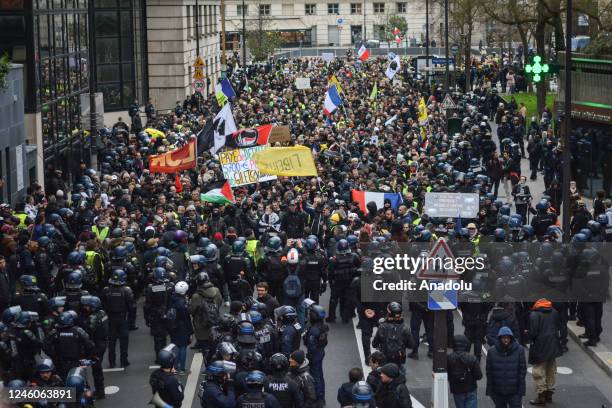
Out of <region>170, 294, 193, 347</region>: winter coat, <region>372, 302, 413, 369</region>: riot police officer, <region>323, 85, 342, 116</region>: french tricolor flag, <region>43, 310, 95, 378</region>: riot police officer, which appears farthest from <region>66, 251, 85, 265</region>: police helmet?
<region>323, 85, 342, 116</region>: french tricolor flag

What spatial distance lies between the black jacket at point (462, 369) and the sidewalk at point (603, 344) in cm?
351

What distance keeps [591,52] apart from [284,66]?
48.3 m

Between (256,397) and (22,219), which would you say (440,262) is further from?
(22,219)

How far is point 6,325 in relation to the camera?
15070mm

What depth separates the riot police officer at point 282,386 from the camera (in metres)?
12.7

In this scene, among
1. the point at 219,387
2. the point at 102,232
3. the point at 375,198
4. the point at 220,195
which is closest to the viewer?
the point at 219,387

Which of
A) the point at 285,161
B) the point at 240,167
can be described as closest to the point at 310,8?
the point at 240,167

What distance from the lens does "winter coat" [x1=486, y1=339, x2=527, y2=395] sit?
13969 mm

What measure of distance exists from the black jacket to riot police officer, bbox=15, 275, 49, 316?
5.75m

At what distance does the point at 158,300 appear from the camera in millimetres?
16766

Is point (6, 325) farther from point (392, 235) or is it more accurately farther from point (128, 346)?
point (392, 235)

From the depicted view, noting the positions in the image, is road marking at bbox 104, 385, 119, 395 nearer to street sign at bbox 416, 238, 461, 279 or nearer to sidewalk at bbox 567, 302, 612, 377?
street sign at bbox 416, 238, 461, 279

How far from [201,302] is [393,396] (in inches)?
187

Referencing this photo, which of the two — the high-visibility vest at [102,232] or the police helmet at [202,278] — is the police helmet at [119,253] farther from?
the high-visibility vest at [102,232]
